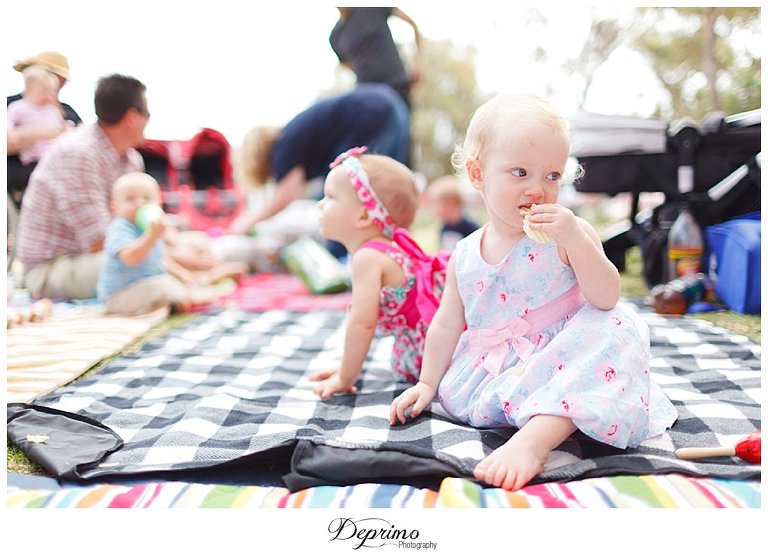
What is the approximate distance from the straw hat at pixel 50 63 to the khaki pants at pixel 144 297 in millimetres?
623

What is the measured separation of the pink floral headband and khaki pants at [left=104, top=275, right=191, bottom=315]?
100 cm

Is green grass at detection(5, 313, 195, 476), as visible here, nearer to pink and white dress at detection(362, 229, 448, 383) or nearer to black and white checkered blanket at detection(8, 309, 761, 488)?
black and white checkered blanket at detection(8, 309, 761, 488)

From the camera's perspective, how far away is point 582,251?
34.6 inches

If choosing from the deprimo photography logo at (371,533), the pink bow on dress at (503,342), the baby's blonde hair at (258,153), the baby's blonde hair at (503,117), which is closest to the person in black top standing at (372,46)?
the baby's blonde hair at (258,153)

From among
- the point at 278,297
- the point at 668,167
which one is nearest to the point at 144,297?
the point at 278,297

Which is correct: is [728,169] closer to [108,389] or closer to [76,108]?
[108,389]

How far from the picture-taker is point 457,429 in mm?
975

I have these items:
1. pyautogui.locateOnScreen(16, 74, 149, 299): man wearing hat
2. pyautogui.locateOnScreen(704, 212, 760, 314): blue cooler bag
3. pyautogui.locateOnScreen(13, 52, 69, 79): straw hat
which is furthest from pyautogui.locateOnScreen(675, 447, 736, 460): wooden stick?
pyautogui.locateOnScreen(16, 74, 149, 299): man wearing hat

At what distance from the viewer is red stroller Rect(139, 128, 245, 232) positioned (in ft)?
12.0

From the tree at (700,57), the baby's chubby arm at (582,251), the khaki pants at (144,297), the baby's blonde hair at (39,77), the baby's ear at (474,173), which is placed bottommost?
the khaki pants at (144,297)

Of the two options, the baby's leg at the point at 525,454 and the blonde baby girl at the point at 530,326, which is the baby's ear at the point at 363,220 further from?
the baby's leg at the point at 525,454

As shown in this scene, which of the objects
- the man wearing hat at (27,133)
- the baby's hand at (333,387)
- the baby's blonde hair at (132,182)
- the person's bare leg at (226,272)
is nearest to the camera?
the baby's hand at (333,387)

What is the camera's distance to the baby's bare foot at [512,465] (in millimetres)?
795

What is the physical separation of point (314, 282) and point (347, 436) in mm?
1491
